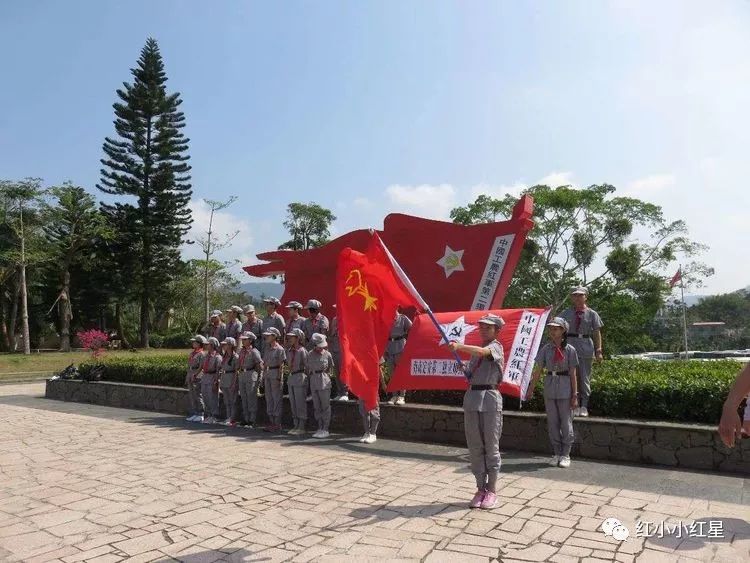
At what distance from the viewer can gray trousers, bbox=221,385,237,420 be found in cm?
878

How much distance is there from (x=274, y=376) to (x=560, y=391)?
4.05m

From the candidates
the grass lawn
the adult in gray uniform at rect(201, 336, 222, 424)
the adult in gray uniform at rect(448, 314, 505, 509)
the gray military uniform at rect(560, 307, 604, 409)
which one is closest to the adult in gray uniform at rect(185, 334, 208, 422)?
the adult in gray uniform at rect(201, 336, 222, 424)

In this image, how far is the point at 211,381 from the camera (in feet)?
Result: 29.9

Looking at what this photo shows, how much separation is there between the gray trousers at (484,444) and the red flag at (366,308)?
1.66 m

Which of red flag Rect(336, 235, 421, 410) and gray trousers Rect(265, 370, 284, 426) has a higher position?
red flag Rect(336, 235, 421, 410)

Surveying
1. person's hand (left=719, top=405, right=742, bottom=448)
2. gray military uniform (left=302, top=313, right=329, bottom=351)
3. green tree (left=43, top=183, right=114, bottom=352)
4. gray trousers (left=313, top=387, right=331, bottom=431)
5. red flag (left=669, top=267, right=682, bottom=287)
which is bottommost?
gray trousers (left=313, top=387, right=331, bottom=431)

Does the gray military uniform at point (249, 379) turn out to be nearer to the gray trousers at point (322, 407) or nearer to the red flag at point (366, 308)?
the gray trousers at point (322, 407)

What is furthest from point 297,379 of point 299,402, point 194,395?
point 194,395

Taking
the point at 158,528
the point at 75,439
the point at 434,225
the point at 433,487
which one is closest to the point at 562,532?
the point at 433,487

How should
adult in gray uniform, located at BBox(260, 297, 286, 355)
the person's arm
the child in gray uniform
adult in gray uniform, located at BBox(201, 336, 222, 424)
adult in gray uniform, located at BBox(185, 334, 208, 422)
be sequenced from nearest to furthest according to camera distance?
the person's arm, the child in gray uniform, adult in gray uniform, located at BBox(260, 297, 286, 355), adult in gray uniform, located at BBox(201, 336, 222, 424), adult in gray uniform, located at BBox(185, 334, 208, 422)

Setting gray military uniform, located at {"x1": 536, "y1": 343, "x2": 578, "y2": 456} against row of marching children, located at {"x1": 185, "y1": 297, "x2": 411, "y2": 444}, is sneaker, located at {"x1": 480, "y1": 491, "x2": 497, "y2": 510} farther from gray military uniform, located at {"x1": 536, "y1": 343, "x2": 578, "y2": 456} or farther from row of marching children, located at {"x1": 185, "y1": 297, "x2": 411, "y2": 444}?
row of marching children, located at {"x1": 185, "y1": 297, "x2": 411, "y2": 444}

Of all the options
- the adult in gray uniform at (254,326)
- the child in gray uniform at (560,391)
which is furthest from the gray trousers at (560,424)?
the adult in gray uniform at (254,326)

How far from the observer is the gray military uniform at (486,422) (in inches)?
171

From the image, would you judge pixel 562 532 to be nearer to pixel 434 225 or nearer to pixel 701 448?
pixel 701 448
